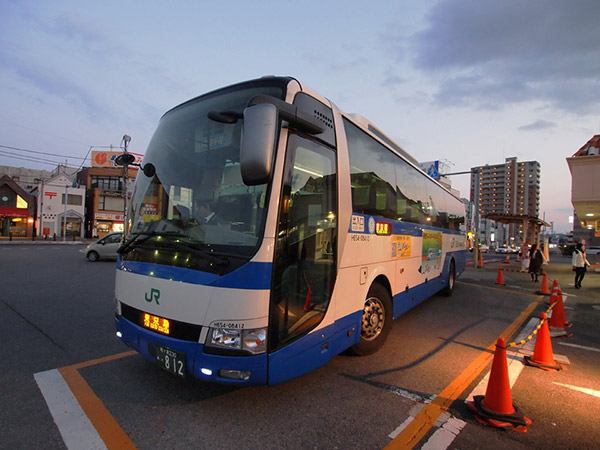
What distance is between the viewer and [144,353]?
3209mm

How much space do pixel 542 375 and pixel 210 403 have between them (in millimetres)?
4114

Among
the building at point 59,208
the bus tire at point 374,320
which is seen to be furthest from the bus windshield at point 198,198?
the building at point 59,208

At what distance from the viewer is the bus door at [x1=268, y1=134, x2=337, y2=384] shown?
9.58 ft

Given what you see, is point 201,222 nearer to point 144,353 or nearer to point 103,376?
point 144,353

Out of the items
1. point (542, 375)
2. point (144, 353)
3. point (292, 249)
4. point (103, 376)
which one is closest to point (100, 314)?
point (103, 376)

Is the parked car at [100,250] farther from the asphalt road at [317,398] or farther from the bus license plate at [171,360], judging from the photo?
the bus license plate at [171,360]

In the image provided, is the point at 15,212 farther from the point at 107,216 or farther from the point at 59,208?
the point at 107,216

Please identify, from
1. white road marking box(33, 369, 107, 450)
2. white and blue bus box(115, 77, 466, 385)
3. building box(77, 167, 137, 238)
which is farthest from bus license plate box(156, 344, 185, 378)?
building box(77, 167, 137, 238)

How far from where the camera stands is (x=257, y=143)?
8.33ft

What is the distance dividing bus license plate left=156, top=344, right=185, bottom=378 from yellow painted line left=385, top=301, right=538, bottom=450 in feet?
6.08

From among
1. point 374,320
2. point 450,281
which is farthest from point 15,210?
point 374,320

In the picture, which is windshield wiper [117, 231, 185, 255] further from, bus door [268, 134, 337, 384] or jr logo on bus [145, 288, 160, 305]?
bus door [268, 134, 337, 384]

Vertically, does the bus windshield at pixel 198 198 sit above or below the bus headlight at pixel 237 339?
above

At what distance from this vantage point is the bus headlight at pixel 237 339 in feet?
8.97
